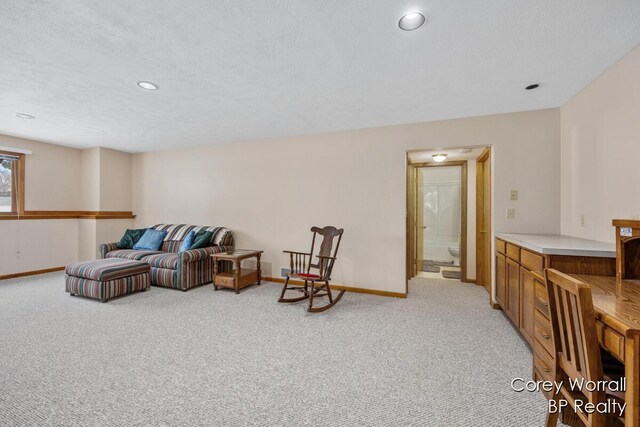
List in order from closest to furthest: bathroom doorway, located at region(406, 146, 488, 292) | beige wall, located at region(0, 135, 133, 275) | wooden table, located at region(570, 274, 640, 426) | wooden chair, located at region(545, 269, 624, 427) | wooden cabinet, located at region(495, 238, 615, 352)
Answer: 1. wooden table, located at region(570, 274, 640, 426)
2. wooden chair, located at region(545, 269, 624, 427)
3. wooden cabinet, located at region(495, 238, 615, 352)
4. bathroom doorway, located at region(406, 146, 488, 292)
5. beige wall, located at region(0, 135, 133, 275)

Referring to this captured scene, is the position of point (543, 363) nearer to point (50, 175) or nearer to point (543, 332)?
point (543, 332)

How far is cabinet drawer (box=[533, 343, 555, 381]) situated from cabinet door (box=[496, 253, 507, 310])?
1176 millimetres

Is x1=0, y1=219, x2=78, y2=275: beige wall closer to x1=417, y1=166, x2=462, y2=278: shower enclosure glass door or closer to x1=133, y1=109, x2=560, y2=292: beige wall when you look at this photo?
x1=133, y1=109, x2=560, y2=292: beige wall

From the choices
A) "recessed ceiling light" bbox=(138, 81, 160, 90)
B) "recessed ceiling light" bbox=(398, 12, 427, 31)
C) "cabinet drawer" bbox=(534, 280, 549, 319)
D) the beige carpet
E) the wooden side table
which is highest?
"recessed ceiling light" bbox=(138, 81, 160, 90)

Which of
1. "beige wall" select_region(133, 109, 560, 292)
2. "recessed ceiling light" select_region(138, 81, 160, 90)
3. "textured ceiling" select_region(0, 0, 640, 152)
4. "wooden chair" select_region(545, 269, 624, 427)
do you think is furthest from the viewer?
"beige wall" select_region(133, 109, 560, 292)

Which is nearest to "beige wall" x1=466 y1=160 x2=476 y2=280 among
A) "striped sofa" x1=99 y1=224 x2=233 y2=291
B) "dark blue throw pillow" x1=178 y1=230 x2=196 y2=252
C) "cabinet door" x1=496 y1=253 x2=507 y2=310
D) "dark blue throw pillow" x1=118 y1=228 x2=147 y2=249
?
"cabinet door" x1=496 y1=253 x2=507 y2=310

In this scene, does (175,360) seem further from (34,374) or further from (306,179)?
(306,179)

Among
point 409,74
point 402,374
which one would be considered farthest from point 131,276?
point 409,74

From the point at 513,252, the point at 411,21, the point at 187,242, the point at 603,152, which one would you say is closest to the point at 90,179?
the point at 187,242

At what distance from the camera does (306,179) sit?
421cm

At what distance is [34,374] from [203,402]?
52.4 inches

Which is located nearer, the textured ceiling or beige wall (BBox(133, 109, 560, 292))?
the textured ceiling

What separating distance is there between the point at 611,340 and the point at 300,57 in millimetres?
2370

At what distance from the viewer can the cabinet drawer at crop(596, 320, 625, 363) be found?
994mm
